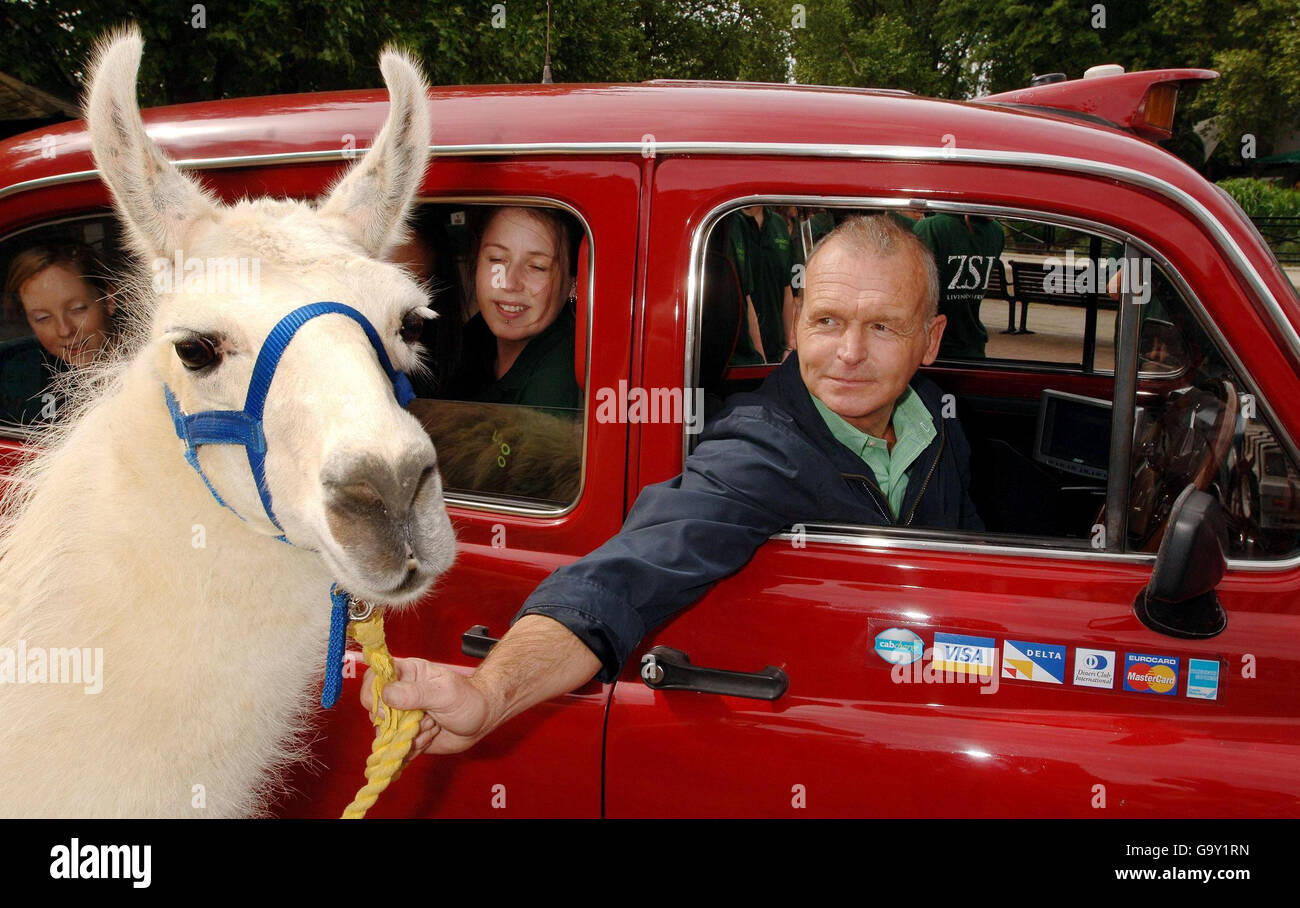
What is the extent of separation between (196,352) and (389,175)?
0.55 metres

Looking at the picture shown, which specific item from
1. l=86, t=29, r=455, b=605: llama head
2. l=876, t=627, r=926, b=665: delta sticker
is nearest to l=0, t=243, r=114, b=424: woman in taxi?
l=86, t=29, r=455, b=605: llama head

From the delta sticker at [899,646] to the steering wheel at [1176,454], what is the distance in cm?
51

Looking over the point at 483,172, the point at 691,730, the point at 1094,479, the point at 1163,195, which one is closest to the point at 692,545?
the point at 691,730

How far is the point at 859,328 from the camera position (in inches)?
83.5

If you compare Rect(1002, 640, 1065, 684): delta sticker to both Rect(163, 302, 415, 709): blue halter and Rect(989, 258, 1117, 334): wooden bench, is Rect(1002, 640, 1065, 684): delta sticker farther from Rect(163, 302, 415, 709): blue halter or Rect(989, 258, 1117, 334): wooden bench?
Rect(989, 258, 1117, 334): wooden bench

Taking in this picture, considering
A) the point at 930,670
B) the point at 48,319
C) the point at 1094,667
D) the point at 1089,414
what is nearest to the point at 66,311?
the point at 48,319

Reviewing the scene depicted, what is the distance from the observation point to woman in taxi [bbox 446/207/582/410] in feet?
7.16

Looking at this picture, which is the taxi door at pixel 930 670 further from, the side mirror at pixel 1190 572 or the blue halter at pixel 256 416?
the blue halter at pixel 256 416

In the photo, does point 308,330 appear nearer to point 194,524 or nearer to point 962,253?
point 194,524

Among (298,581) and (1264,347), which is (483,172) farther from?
(1264,347)

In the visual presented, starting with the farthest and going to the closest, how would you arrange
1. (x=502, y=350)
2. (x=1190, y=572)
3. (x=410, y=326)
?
(x=502, y=350), (x=410, y=326), (x=1190, y=572)

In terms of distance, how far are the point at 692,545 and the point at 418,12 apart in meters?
13.9

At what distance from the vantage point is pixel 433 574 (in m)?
1.53

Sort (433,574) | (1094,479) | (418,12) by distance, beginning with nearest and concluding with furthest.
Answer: (433,574) < (1094,479) < (418,12)
